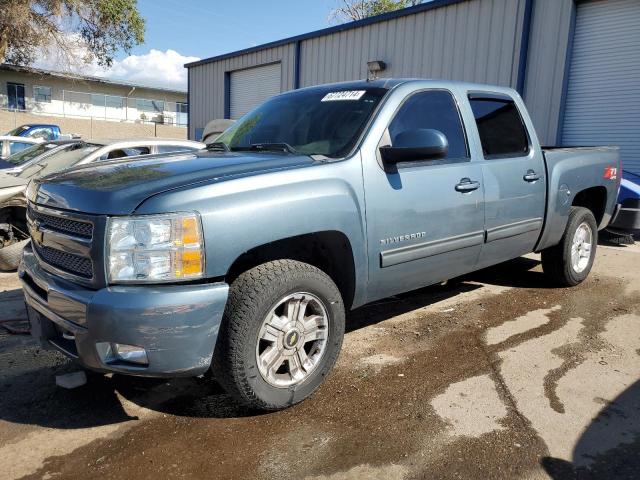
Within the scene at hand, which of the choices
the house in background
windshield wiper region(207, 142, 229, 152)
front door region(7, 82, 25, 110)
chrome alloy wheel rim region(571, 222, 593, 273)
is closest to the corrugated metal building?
chrome alloy wheel rim region(571, 222, 593, 273)

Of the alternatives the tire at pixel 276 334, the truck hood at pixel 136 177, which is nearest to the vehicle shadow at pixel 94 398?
the tire at pixel 276 334

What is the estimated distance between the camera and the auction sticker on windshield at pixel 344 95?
3.70m

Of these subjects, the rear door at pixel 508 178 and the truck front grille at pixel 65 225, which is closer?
the truck front grille at pixel 65 225

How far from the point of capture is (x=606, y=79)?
10781mm

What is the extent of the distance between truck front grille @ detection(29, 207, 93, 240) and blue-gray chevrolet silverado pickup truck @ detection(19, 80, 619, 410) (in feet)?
0.04

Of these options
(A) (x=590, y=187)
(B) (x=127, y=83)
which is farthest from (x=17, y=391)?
(B) (x=127, y=83)

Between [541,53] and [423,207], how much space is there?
31.1 ft

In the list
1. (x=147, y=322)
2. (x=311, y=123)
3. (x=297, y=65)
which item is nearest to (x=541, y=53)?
(x=297, y=65)

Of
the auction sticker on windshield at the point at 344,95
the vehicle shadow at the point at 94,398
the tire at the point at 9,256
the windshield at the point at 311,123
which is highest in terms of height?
the auction sticker on windshield at the point at 344,95

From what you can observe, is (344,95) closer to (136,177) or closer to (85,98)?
(136,177)

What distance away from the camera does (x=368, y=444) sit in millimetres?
2672

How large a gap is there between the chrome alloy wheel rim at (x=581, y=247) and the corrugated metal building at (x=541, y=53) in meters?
6.08

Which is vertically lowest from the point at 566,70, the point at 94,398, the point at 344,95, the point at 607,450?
the point at 94,398

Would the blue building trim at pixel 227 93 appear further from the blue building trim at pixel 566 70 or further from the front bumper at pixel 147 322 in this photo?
the front bumper at pixel 147 322
